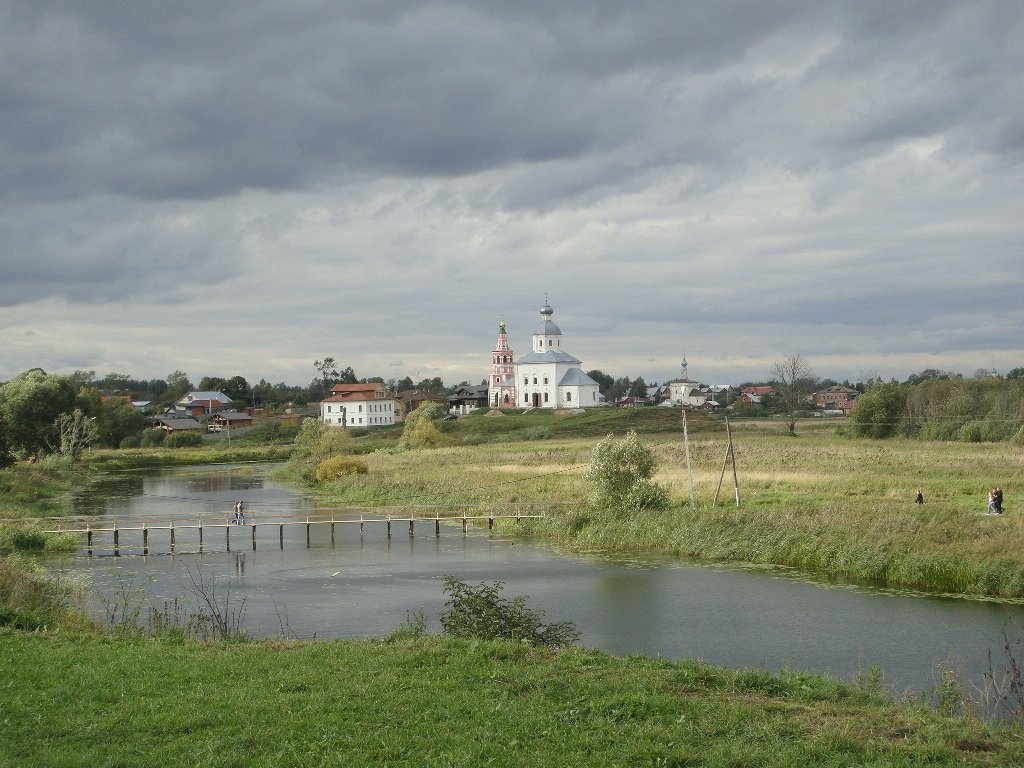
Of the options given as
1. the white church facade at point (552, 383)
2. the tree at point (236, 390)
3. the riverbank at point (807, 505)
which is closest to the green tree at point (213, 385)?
the tree at point (236, 390)

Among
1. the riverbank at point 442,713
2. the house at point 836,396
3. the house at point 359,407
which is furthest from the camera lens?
the house at point 836,396

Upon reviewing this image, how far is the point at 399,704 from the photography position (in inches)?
408

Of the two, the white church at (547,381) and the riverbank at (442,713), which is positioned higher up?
the white church at (547,381)

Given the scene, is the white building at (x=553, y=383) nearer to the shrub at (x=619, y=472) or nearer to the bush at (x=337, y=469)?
the bush at (x=337, y=469)

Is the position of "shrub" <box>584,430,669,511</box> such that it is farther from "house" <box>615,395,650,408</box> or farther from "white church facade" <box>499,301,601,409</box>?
"house" <box>615,395,650,408</box>

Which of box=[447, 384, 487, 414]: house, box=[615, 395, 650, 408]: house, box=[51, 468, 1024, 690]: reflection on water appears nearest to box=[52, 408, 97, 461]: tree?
box=[51, 468, 1024, 690]: reflection on water

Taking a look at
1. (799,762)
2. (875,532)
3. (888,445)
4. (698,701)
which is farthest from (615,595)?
(888,445)

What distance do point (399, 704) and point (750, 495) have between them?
28.1 metres

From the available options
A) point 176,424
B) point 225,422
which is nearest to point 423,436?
point 176,424

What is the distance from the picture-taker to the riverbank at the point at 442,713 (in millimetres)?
8898

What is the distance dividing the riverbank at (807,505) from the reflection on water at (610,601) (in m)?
1.77

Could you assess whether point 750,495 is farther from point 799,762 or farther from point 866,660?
point 799,762

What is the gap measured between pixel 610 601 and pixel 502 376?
128 metres

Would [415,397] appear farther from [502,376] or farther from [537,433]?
[537,433]
